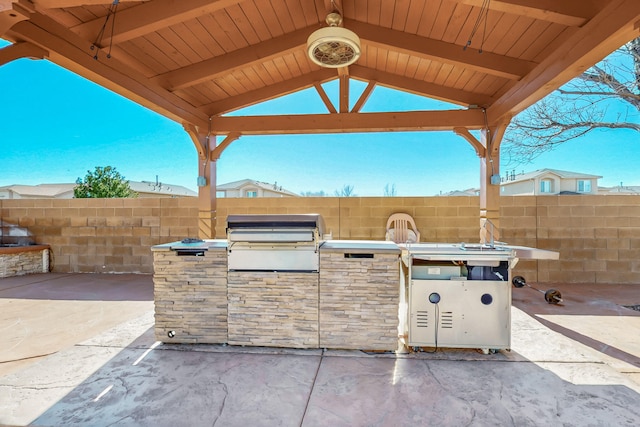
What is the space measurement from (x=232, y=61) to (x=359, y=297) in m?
3.24

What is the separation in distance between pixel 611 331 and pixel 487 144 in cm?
261

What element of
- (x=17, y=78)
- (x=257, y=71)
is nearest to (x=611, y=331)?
(x=257, y=71)

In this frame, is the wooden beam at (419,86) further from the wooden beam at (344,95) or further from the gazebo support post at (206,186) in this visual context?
the gazebo support post at (206,186)

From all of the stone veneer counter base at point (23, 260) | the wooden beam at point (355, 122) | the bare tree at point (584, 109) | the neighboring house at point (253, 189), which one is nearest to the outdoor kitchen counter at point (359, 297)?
the wooden beam at point (355, 122)

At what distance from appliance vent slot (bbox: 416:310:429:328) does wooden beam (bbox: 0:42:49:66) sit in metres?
3.71

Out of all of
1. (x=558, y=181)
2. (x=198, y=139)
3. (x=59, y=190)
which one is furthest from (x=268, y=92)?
(x=59, y=190)

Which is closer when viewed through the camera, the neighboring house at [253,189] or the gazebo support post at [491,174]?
the gazebo support post at [491,174]

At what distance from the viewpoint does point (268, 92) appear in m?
4.77

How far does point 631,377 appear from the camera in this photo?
2.20 metres

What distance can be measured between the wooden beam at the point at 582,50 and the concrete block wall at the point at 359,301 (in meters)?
2.31

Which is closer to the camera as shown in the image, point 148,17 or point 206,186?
point 148,17

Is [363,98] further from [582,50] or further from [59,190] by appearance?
[59,190]

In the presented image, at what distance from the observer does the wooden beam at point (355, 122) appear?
4.46 m

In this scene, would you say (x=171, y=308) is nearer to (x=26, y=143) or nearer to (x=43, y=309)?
(x=43, y=309)
